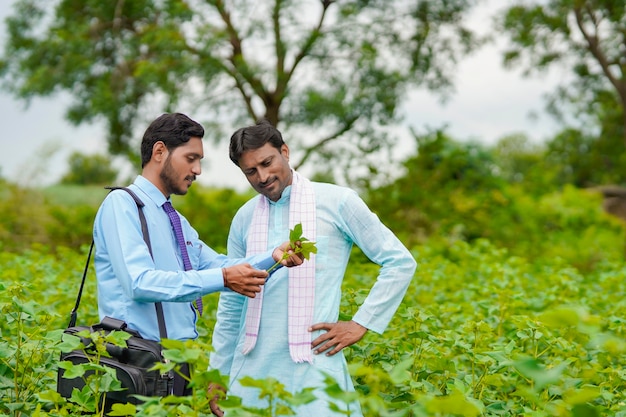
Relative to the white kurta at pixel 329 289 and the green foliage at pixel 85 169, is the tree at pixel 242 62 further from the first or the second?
the green foliage at pixel 85 169

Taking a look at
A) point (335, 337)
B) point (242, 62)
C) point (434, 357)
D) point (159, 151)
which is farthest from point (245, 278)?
point (242, 62)

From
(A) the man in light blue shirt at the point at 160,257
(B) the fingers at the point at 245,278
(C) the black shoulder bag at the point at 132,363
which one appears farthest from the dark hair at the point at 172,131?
(C) the black shoulder bag at the point at 132,363

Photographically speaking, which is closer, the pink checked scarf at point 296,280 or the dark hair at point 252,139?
the pink checked scarf at point 296,280

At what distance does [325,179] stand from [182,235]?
10.6m

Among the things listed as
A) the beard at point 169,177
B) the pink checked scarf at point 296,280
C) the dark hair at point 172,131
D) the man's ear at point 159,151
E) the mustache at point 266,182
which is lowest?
the pink checked scarf at point 296,280

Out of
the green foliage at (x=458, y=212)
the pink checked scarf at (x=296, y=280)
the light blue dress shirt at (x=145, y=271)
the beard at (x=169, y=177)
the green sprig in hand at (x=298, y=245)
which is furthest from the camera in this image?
the green foliage at (x=458, y=212)

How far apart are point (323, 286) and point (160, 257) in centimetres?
58

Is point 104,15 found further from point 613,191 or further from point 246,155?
point 613,191

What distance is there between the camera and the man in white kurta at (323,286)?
2.82 m

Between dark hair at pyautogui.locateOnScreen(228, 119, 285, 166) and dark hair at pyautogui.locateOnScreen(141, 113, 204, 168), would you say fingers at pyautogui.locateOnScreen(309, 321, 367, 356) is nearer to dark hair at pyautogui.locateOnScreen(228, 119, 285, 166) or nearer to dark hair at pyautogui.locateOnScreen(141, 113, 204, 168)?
dark hair at pyautogui.locateOnScreen(228, 119, 285, 166)

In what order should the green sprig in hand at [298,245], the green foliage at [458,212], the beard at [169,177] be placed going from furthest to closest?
the green foliage at [458,212] < the beard at [169,177] < the green sprig in hand at [298,245]

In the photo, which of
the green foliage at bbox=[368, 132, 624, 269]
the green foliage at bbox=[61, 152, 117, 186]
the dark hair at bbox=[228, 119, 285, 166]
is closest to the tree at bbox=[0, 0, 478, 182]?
the green foliage at bbox=[368, 132, 624, 269]

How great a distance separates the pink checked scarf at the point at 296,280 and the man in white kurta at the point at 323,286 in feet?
0.10

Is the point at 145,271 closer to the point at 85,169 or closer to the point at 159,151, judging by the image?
the point at 159,151
